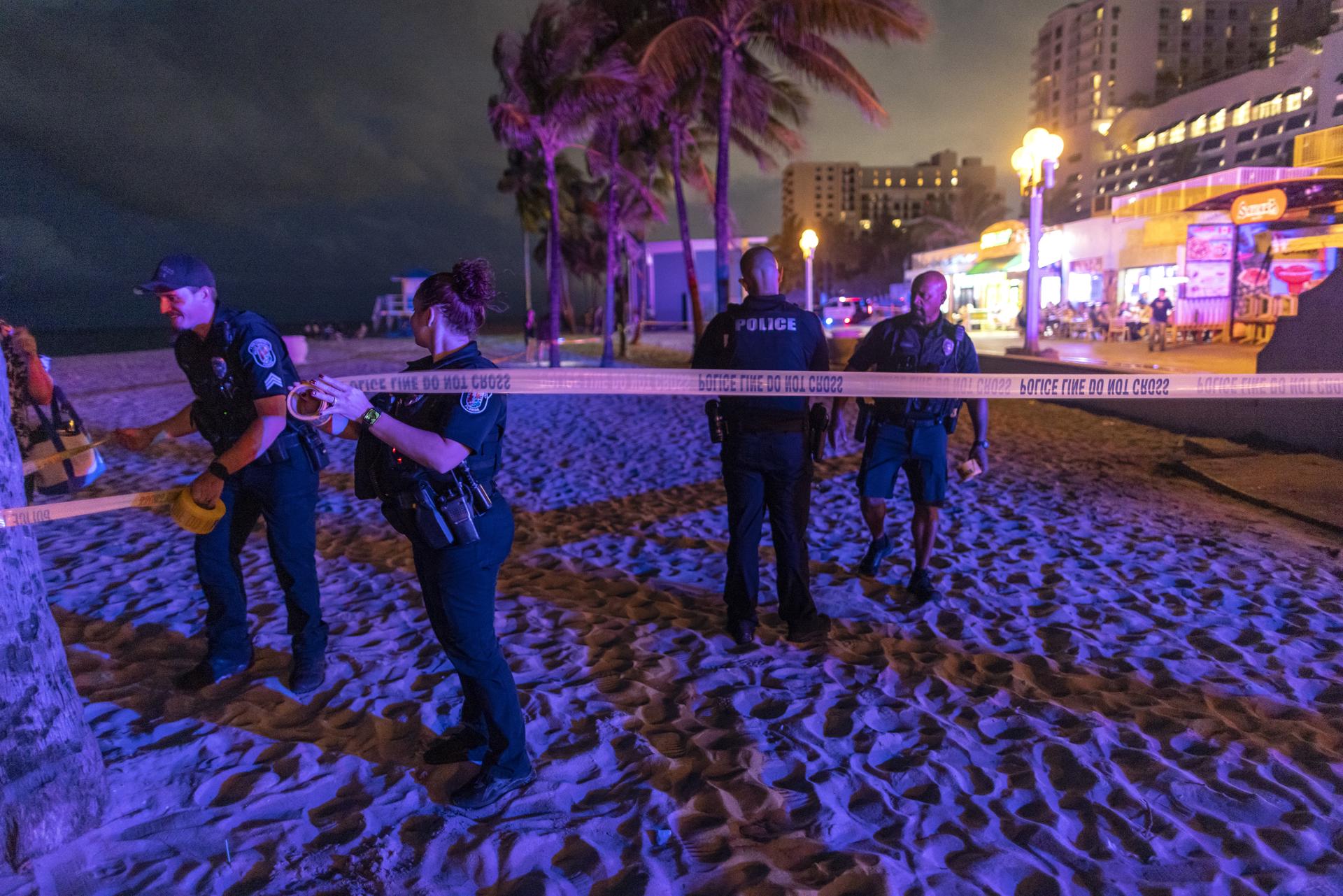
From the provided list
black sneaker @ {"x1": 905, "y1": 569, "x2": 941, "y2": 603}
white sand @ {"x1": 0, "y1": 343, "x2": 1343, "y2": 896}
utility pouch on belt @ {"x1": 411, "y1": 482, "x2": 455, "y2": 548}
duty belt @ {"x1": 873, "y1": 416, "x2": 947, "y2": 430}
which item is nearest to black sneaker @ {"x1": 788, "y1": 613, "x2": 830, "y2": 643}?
white sand @ {"x1": 0, "y1": 343, "x2": 1343, "y2": 896}

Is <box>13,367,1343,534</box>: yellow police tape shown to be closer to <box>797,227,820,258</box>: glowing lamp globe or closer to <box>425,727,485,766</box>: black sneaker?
<box>425,727,485,766</box>: black sneaker

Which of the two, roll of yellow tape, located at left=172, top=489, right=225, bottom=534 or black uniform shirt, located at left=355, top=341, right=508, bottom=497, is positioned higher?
black uniform shirt, located at left=355, top=341, right=508, bottom=497

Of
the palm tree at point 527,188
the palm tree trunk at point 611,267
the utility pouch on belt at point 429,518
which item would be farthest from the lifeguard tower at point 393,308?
the utility pouch on belt at point 429,518

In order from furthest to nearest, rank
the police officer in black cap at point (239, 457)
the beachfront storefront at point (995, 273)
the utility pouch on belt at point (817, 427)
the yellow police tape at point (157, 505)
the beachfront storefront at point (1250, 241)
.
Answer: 1. the beachfront storefront at point (995, 273)
2. the beachfront storefront at point (1250, 241)
3. the utility pouch on belt at point (817, 427)
4. the police officer in black cap at point (239, 457)
5. the yellow police tape at point (157, 505)

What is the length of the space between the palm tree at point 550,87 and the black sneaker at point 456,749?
16768 mm

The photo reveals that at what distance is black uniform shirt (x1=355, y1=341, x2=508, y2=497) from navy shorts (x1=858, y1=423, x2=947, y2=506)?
2498 mm

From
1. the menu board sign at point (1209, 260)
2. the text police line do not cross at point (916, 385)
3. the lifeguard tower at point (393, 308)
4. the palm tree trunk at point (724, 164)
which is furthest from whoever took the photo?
the lifeguard tower at point (393, 308)

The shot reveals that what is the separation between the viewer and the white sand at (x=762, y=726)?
238 cm

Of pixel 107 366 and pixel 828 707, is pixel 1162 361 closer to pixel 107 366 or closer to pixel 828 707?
pixel 828 707

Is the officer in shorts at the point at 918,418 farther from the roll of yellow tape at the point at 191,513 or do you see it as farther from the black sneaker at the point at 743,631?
the roll of yellow tape at the point at 191,513

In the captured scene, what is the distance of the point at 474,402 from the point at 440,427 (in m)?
0.13

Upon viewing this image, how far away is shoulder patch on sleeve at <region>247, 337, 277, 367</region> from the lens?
3.08m

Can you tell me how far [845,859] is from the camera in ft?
7.84

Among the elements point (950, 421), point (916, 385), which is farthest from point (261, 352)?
→ point (950, 421)
